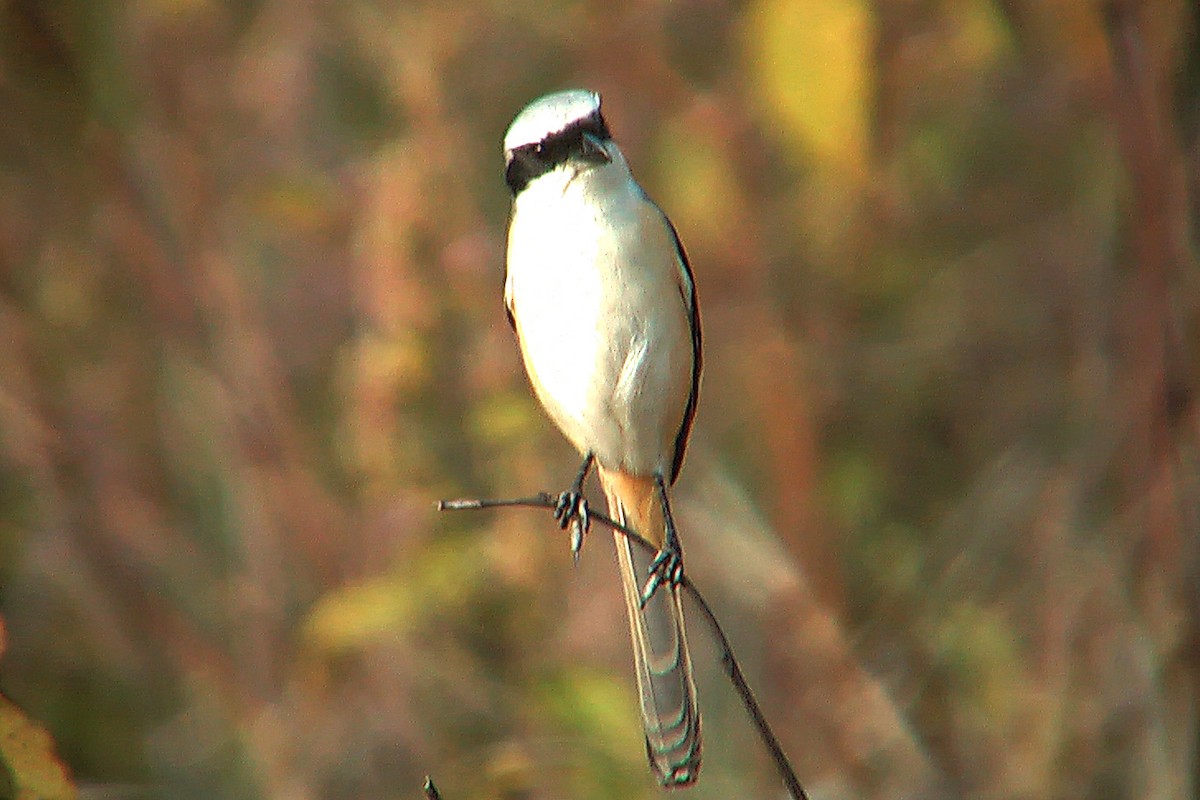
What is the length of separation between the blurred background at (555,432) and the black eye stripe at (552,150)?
0.89 m

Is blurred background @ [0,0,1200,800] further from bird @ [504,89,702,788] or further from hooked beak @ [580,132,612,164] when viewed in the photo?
hooked beak @ [580,132,612,164]

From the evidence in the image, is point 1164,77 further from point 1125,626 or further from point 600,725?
point 600,725

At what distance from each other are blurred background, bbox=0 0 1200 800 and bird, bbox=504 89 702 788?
605 mm

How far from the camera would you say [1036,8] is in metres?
3.33

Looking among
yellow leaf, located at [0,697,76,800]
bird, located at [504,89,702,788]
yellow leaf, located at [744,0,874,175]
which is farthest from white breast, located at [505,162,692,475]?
yellow leaf, located at [0,697,76,800]

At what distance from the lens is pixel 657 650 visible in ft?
8.21

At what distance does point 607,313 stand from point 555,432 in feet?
Result: 5.17

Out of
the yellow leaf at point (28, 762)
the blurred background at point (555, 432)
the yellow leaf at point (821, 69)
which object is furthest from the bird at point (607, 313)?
the yellow leaf at point (28, 762)

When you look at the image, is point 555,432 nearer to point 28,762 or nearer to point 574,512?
point 574,512

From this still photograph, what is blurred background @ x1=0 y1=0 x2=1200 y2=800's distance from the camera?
3.42 metres

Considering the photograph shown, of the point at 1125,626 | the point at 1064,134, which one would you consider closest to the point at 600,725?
the point at 1125,626

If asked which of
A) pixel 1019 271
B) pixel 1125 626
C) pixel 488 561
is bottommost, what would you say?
pixel 1125 626

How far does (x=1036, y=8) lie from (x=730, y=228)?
3.71ft

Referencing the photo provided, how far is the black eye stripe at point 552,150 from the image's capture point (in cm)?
232
